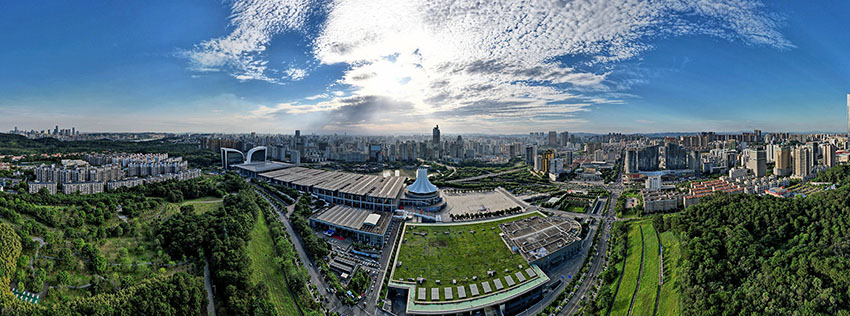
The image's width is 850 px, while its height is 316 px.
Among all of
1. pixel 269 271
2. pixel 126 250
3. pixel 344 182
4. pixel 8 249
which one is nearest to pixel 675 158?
pixel 344 182

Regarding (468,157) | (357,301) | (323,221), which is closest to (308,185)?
(323,221)

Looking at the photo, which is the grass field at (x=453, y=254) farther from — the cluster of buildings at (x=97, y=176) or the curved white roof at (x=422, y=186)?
the cluster of buildings at (x=97, y=176)

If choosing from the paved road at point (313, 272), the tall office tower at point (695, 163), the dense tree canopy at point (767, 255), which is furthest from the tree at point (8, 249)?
the tall office tower at point (695, 163)

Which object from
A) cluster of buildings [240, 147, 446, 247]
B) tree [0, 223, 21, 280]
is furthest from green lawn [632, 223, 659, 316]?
tree [0, 223, 21, 280]

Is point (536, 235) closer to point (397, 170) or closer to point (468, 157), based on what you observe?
point (397, 170)

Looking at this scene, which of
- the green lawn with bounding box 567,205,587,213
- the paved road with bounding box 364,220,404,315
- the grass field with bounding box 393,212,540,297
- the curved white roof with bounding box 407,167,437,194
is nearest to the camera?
the paved road with bounding box 364,220,404,315

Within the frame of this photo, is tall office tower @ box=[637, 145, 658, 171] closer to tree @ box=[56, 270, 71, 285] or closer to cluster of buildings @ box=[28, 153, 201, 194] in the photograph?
cluster of buildings @ box=[28, 153, 201, 194]

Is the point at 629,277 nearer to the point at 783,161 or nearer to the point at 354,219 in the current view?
the point at 354,219
